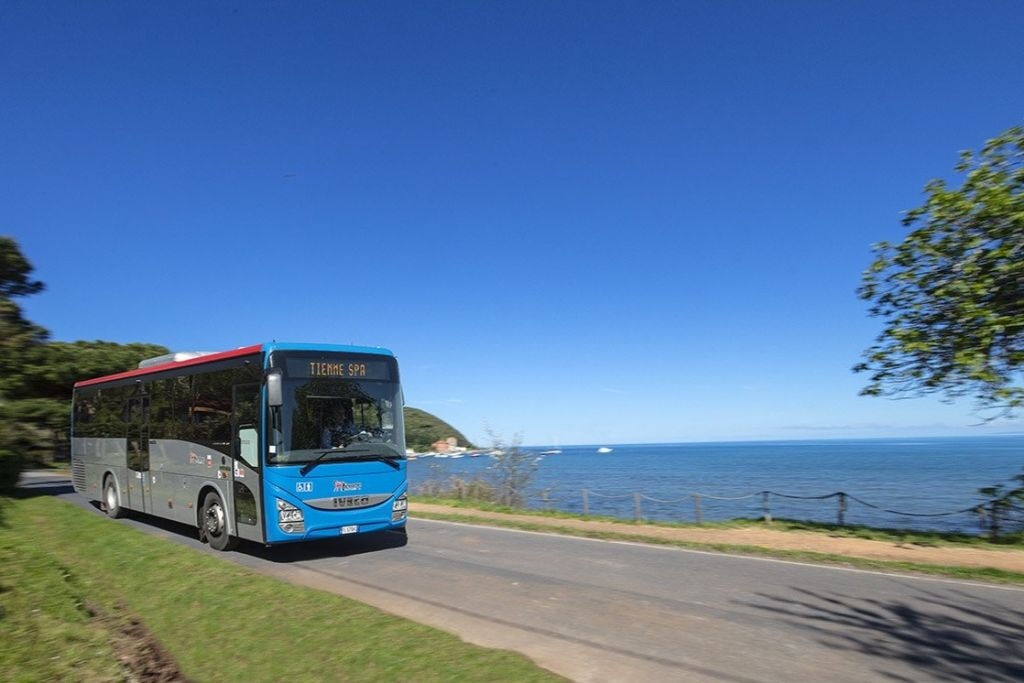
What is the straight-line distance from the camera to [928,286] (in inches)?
514

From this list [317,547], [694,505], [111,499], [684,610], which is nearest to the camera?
[684,610]

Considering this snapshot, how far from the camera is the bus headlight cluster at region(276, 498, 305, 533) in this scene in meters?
9.37

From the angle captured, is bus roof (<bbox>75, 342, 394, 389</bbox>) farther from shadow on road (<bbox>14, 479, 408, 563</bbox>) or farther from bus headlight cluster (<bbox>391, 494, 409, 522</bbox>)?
shadow on road (<bbox>14, 479, 408, 563</bbox>)

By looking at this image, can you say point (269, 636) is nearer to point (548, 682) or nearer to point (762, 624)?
point (548, 682)

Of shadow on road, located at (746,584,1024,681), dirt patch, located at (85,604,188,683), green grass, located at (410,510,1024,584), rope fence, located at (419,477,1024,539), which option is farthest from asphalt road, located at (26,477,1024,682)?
rope fence, located at (419,477,1024,539)

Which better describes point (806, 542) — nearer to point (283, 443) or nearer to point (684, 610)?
point (684, 610)

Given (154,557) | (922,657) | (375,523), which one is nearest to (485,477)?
(375,523)

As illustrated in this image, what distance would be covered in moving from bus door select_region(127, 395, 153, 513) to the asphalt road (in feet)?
13.7

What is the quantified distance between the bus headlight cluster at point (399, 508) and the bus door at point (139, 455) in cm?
646

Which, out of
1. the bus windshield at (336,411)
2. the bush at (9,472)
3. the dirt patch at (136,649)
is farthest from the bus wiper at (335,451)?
the bush at (9,472)

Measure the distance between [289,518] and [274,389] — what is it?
214 cm

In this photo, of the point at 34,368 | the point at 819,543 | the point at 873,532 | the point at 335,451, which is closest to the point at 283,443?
the point at 335,451

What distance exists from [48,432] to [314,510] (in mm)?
29921

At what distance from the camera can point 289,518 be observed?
941 centimetres
